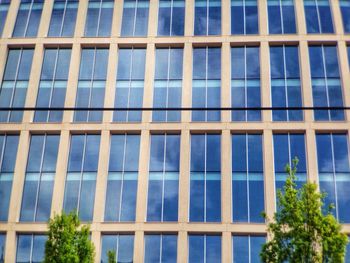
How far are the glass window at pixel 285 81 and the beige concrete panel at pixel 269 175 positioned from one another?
4.89 feet

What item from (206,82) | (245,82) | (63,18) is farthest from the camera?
(63,18)

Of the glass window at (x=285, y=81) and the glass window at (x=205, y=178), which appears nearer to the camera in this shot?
the glass window at (x=205, y=178)

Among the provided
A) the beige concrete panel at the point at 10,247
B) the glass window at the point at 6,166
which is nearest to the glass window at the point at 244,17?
the glass window at the point at 6,166

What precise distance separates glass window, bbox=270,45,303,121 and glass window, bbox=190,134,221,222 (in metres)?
4.08

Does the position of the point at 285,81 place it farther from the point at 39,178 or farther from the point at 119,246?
the point at 39,178

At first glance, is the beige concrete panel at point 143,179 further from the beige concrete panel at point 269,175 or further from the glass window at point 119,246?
the beige concrete panel at point 269,175

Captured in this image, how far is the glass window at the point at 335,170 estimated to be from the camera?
29.0m

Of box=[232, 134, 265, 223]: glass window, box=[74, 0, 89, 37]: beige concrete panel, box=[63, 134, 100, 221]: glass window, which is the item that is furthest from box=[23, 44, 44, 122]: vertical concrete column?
box=[232, 134, 265, 223]: glass window

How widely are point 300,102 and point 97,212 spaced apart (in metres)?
13.2

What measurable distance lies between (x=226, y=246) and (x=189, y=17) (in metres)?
14.7

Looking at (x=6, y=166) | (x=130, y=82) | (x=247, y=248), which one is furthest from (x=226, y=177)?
(x=6, y=166)

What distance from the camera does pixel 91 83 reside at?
108 feet

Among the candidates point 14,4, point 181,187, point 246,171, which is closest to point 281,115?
point 246,171

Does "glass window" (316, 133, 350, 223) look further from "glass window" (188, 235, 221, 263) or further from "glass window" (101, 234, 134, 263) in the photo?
"glass window" (101, 234, 134, 263)
